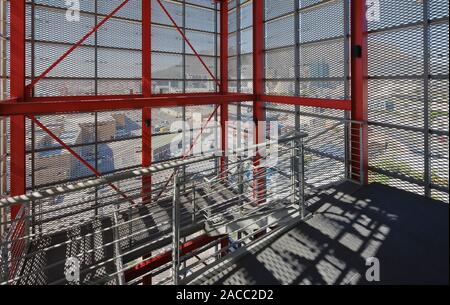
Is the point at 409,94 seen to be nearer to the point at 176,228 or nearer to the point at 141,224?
the point at 176,228

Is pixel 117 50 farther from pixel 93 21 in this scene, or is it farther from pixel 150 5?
pixel 150 5

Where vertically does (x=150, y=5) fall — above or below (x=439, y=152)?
above

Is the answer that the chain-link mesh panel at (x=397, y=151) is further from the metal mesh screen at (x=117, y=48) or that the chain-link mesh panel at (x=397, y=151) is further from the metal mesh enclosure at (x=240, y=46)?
the metal mesh screen at (x=117, y=48)

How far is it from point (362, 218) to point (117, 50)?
4718 millimetres

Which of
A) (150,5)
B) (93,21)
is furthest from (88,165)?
(150,5)

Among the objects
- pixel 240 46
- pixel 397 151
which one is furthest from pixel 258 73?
pixel 397 151

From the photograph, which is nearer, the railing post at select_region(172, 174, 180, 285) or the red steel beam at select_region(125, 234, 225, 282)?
the railing post at select_region(172, 174, 180, 285)

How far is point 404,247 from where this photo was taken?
2039mm

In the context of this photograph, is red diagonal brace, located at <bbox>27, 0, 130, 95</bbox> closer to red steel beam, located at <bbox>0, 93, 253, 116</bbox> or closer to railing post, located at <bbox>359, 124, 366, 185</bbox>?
red steel beam, located at <bbox>0, 93, 253, 116</bbox>

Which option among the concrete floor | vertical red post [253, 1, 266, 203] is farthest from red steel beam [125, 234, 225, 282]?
the concrete floor

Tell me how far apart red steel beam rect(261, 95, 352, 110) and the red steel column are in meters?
4.02

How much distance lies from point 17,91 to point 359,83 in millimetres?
4771

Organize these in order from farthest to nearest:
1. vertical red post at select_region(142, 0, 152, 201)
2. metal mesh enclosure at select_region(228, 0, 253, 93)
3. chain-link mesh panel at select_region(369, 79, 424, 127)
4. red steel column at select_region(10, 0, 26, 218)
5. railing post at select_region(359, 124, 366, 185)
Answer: metal mesh enclosure at select_region(228, 0, 253, 93), vertical red post at select_region(142, 0, 152, 201), red steel column at select_region(10, 0, 26, 218), railing post at select_region(359, 124, 366, 185), chain-link mesh panel at select_region(369, 79, 424, 127)

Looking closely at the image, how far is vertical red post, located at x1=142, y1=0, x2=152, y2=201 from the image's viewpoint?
5.30 meters
